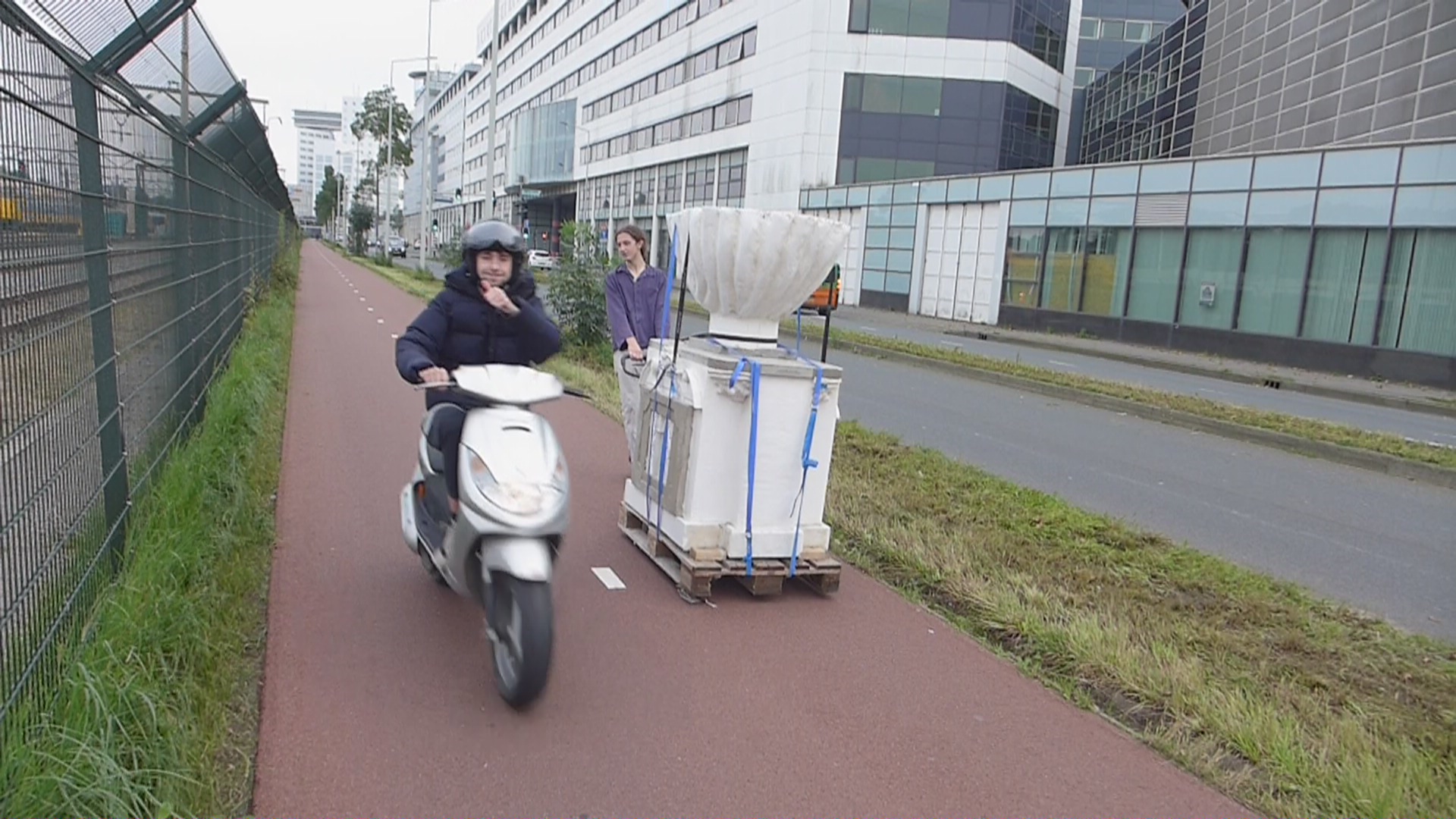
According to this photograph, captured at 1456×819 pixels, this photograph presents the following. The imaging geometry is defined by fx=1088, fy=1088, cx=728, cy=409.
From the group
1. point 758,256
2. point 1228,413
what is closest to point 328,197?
point 1228,413

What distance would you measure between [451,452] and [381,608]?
3.11ft

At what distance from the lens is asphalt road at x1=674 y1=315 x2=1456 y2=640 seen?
6.41 meters

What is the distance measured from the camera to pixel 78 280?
12.3ft

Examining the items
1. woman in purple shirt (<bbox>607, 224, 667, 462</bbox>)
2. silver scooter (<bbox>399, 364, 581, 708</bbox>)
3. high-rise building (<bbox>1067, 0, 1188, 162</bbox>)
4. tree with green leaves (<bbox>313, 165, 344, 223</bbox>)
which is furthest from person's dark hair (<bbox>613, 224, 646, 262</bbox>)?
tree with green leaves (<bbox>313, 165, 344, 223</bbox>)

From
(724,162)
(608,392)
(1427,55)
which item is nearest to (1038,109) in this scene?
(724,162)

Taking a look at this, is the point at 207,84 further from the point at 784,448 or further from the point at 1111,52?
the point at 1111,52

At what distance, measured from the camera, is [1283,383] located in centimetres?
1898

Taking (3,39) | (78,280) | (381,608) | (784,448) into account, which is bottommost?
(381,608)

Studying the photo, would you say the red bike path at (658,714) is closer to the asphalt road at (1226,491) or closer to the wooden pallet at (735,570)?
the wooden pallet at (735,570)

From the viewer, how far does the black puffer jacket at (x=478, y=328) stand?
457cm

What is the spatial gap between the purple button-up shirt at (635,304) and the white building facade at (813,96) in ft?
99.7

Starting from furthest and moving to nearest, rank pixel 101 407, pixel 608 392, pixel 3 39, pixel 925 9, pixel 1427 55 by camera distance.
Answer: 1. pixel 925 9
2. pixel 1427 55
3. pixel 608 392
4. pixel 101 407
5. pixel 3 39

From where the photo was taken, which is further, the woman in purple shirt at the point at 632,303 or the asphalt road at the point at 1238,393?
the asphalt road at the point at 1238,393

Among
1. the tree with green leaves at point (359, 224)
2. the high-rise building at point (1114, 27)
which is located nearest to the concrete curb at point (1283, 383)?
the high-rise building at point (1114, 27)
